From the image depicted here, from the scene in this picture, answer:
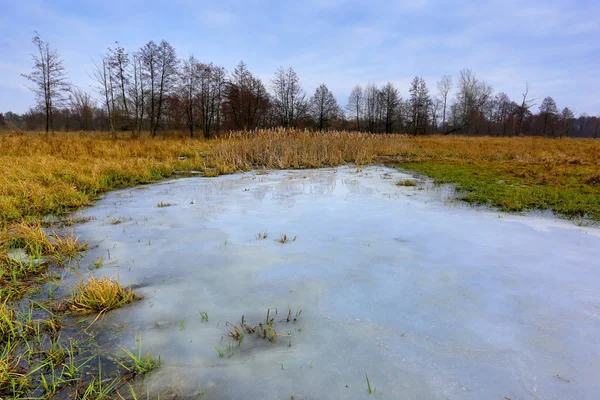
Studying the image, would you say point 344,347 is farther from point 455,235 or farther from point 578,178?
point 578,178

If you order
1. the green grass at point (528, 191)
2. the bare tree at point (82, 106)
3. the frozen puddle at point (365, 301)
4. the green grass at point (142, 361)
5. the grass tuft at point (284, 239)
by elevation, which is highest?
the bare tree at point (82, 106)

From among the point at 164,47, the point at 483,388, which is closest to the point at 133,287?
the point at 483,388

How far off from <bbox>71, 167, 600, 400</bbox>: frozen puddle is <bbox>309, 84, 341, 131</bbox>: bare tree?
3810cm

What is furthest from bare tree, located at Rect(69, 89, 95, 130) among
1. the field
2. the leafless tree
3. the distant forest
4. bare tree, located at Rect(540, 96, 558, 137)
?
bare tree, located at Rect(540, 96, 558, 137)

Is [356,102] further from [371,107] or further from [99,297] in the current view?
[99,297]

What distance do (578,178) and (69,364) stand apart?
338 inches

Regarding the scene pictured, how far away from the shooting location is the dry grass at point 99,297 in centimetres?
181

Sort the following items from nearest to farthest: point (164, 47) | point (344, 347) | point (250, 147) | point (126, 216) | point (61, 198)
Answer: point (344, 347) < point (126, 216) < point (61, 198) < point (250, 147) < point (164, 47)

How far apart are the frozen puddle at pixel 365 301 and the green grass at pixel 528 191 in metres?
0.71

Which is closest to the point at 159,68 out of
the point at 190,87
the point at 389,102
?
the point at 190,87

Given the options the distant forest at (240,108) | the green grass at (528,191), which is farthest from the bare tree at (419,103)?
the green grass at (528,191)

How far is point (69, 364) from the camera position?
54.2 inches

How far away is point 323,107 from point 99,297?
136 ft

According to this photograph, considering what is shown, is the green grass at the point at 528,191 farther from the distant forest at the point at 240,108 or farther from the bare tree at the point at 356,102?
the bare tree at the point at 356,102
